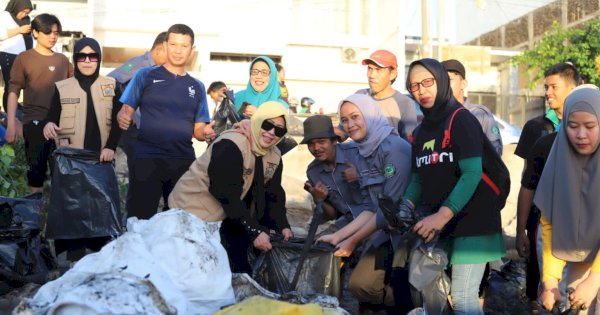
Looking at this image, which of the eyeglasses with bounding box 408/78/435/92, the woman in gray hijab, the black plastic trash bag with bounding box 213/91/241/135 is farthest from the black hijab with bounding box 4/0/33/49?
the woman in gray hijab

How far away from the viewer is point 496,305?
20.5 feet

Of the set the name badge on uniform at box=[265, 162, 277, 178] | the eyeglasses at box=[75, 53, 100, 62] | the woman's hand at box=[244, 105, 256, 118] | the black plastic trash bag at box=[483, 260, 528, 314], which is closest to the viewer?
the name badge on uniform at box=[265, 162, 277, 178]

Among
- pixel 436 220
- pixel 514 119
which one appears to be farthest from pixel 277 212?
pixel 514 119

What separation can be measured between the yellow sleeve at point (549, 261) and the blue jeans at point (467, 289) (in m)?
0.39

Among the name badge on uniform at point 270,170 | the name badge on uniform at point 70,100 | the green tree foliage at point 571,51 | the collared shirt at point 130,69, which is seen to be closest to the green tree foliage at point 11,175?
the collared shirt at point 130,69

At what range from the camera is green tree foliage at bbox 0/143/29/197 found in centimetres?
721

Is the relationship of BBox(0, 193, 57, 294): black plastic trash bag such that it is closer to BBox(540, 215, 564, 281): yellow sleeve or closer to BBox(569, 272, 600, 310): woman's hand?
BBox(540, 215, 564, 281): yellow sleeve

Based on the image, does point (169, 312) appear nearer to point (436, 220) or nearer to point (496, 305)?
point (436, 220)

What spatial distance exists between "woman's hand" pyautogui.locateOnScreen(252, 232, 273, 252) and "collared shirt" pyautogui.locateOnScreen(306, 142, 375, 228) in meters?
0.81

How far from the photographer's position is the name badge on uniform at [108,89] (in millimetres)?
6320

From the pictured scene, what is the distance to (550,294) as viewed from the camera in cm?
423

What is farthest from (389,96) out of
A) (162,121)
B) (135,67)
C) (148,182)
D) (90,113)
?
(135,67)

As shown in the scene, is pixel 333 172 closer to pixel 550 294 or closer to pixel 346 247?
pixel 346 247

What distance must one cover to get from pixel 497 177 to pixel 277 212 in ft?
5.60
